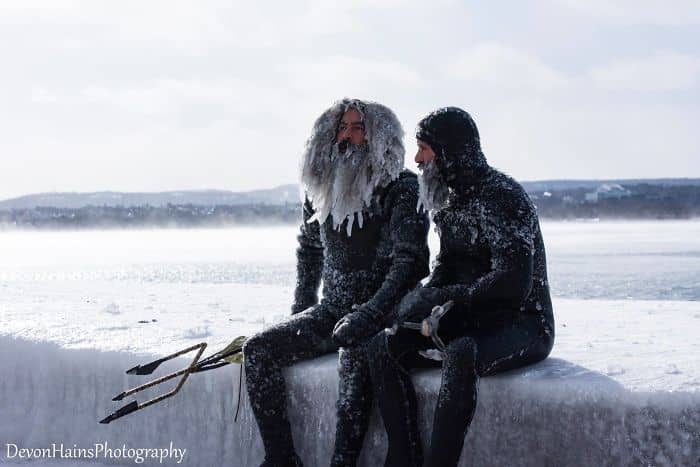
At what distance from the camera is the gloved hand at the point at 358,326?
11.6 feet

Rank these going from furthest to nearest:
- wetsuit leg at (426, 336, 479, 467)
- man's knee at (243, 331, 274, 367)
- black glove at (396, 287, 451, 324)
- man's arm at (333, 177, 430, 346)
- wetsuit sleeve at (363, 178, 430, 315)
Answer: man's knee at (243, 331, 274, 367) → wetsuit sleeve at (363, 178, 430, 315) → man's arm at (333, 177, 430, 346) → black glove at (396, 287, 451, 324) → wetsuit leg at (426, 336, 479, 467)

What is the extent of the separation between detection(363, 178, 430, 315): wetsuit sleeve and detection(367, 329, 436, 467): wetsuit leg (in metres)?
0.24

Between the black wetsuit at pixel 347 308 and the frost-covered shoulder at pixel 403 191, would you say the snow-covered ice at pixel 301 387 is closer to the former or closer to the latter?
the black wetsuit at pixel 347 308

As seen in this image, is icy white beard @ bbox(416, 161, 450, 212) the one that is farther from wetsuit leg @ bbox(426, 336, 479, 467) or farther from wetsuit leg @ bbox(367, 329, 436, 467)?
wetsuit leg @ bbox(426, 336, 479, 467)

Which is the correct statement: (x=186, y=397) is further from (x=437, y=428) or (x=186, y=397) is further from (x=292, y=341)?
(x=437, y=428)

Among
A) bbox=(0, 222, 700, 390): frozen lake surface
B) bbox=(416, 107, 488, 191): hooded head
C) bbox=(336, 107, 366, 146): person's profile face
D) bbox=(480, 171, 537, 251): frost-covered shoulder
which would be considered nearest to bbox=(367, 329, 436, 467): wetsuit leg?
bbox=(480, 171, 537, 251): frost-covered shoulder

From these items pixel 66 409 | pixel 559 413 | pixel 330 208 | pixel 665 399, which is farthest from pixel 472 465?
pixel 66 409

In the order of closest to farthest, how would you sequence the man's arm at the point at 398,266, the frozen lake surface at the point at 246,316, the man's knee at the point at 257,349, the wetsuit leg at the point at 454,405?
the wetsuit leg at the point at 454,405, the man's arm at the point at 398,266, the man's knee at the point at 257,349, the frozen lake surface at the point at 246,316

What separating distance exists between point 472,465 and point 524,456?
24 cm

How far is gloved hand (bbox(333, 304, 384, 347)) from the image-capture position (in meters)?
3.53

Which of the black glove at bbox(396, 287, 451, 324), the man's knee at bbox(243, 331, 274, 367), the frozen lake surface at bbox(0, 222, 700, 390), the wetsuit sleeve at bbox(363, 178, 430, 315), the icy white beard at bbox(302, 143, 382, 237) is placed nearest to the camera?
the black glove at bbox(396, 287, 451, 324)

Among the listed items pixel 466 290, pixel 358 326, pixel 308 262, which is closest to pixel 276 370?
pixel 358 326

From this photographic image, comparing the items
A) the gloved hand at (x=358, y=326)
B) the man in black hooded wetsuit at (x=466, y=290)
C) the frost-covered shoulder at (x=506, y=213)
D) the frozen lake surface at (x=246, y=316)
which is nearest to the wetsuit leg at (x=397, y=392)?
the man in black hooded wetsuit at (x=466, y=290)

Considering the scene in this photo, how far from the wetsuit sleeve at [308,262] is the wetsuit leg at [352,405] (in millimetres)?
779
